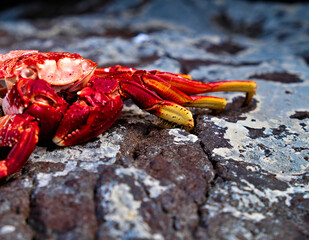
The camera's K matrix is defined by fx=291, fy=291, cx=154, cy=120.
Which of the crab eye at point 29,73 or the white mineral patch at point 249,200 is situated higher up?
the crab eye at point 29,73

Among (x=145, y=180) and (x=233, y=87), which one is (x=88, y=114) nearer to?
(x=145, y=180)

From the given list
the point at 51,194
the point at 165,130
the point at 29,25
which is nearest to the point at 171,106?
the point at 165,130

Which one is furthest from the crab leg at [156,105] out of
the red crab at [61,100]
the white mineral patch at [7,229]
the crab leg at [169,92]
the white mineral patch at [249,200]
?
the white mineral patch at [7,229]

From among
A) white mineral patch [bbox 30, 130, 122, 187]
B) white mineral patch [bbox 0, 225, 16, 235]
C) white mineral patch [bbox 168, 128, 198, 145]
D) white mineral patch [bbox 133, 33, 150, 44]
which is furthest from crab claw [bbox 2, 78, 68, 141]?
white mineral patch [bbox 133, 33, 150, 44]

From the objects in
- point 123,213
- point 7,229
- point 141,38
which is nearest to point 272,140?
point 123,213

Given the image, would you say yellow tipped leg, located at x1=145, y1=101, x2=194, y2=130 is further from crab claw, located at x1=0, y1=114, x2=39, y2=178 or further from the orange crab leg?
crab claw, located at x1=0, y1=114, x2=39, y2=178

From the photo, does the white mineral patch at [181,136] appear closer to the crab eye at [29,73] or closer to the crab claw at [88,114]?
the crab claw at [88,114]

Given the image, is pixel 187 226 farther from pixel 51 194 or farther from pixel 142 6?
pixel 142 6
